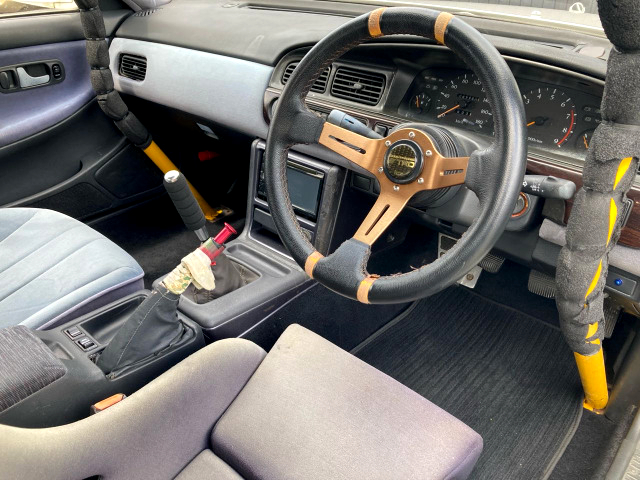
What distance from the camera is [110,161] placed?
2.25 m

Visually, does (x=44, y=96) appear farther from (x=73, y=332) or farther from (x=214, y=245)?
(x=214, y=245)

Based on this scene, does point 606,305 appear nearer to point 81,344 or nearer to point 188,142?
point 81,344

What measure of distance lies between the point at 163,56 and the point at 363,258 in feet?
4.41

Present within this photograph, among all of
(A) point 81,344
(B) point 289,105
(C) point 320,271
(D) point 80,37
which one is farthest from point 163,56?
(C) point 320,271

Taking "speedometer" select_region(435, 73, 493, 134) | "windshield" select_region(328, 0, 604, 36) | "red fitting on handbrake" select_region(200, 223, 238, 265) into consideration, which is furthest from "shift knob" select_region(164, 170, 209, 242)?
"windshield" select_region(328, 0, 604, 36)

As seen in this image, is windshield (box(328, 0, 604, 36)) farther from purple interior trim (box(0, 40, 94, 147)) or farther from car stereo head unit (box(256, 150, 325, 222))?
purple interior trim (box(0, 40, 94, 147))

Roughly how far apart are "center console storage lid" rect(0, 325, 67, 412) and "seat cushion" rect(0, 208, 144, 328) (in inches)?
7.4

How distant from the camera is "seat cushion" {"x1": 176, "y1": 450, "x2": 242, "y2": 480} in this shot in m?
0.92

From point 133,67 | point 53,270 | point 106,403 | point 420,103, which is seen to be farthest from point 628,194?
point 133,67

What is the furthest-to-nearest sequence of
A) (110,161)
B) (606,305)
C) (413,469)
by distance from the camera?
(110,161), (606,305), (413,469)

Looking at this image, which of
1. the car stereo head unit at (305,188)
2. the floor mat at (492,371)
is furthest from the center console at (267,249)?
the floor mat at (492,371)

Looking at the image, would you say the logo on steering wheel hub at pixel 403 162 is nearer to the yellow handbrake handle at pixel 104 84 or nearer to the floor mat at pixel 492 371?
the floor mat at pixel 492 371

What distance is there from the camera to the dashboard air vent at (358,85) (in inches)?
53.4

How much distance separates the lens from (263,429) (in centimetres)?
97
